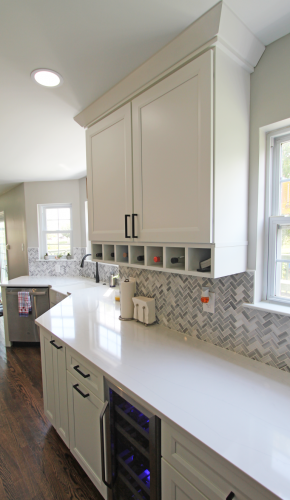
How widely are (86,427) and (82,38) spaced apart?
2070 millimetres

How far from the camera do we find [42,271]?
14.2 ft

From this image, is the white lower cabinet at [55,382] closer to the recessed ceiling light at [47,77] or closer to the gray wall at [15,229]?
the recessed ceiling light at [47,77]

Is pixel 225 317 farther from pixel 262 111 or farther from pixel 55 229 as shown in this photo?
pixel 55 229

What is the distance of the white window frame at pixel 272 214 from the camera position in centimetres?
135

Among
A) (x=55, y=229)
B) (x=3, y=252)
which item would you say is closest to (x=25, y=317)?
(x=55, y=229)

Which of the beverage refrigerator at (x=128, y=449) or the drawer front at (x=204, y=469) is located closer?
the drawer front at (x=204, y=469)

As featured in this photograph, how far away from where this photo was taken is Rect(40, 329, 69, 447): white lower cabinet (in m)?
1.73

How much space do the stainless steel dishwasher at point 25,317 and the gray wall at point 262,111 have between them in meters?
3.00

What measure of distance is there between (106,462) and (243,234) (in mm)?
1397

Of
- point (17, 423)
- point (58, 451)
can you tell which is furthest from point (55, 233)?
point (58, 451)

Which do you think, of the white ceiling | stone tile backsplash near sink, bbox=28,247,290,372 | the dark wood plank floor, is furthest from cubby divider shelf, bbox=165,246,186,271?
the dark wood plank floor

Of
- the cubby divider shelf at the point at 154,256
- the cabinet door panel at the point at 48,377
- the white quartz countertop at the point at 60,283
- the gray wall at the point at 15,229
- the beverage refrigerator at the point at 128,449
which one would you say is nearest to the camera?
the beverage refrigerator at the point at 128,449

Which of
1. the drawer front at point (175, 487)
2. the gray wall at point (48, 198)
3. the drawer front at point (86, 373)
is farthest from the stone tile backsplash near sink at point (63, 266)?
the drawer front at point (175, 487)

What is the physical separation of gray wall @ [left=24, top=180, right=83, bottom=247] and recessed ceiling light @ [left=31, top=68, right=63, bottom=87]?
8.54 feet
